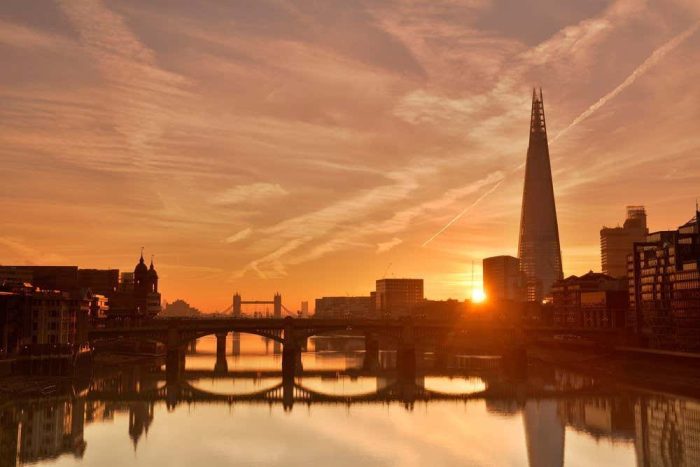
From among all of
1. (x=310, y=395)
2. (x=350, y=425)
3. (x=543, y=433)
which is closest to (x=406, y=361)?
(x=310, y=395)

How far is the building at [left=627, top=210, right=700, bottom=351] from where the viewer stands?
168 meters

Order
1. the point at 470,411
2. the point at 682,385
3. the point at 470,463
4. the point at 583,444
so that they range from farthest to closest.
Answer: the point at 682,385 < the point at 470,411 < the point at 583,444 < the point at 470,463

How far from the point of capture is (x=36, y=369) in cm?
12988

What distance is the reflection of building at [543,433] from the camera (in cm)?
8166

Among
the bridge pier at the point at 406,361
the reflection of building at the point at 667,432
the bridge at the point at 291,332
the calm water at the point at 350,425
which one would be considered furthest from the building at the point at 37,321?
the reflection of building at the point at 667,432

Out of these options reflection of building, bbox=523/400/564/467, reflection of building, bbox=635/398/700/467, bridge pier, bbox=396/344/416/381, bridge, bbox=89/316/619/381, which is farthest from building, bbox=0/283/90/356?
reflection of building, bbox=635/398/700/467

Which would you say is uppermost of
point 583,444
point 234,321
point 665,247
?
point 665,247

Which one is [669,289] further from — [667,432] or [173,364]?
[173,364]

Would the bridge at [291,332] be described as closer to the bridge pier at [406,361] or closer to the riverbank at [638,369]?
the bridge pier at [406,361]

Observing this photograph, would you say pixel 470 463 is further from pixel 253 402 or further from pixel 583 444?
pixel 253 402

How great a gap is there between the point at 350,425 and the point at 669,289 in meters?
110

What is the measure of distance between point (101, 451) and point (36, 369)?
54398mm

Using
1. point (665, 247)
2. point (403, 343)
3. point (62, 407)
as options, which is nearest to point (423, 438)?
point (62, 407)

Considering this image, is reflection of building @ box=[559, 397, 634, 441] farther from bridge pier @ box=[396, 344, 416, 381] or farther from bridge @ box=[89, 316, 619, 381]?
bridge pier @ box=[396, 344, 416, 381]
